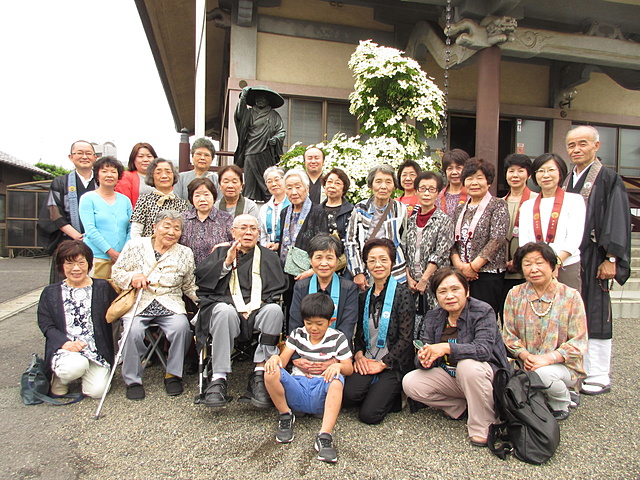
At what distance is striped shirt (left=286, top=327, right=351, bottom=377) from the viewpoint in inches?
116

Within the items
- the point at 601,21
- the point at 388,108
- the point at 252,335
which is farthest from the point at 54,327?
the point at 601,21

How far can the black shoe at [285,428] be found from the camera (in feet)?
8.83

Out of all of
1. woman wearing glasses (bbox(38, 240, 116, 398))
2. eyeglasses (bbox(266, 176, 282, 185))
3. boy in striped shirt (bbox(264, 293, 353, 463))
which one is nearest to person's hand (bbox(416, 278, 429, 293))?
boy in striped shirt (bbox(264, 293, 353, 463))

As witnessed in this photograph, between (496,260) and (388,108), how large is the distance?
450 cm

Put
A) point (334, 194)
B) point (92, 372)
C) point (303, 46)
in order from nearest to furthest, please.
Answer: point (92, 372) → point (334, 194) → point (303, 46)

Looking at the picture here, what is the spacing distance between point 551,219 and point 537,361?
1127mm

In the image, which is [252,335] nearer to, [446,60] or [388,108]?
[388,108]

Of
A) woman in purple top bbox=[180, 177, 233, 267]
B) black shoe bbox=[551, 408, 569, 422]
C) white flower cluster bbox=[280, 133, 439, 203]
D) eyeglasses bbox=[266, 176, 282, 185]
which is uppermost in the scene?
white flower cluster bbox=[280, 133, 439, 203]

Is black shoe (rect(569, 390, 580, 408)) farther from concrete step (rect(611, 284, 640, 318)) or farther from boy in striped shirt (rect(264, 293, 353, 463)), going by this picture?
concrete step (rect(611, 284, 640, 318))

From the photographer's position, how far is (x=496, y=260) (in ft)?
11.7

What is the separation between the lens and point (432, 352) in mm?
2824

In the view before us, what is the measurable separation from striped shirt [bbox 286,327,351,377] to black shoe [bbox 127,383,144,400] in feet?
4.03

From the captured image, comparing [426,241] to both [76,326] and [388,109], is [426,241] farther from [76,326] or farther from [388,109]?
[388,109]

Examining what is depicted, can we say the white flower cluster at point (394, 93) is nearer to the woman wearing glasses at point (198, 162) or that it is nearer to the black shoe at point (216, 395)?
the woman wearing glasses at point (198, 162)
